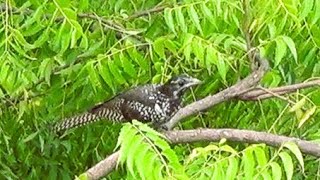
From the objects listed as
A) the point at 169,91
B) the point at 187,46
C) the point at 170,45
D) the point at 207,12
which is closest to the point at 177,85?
the point at 169,91

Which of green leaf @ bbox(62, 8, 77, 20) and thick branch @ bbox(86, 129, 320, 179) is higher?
green leaf @ bbox(62, 8, 77, 20)

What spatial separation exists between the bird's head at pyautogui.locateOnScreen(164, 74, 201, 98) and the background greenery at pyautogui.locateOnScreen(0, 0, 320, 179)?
0.06 metres

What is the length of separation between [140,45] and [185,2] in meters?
0.20

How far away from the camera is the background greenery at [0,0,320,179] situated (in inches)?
114

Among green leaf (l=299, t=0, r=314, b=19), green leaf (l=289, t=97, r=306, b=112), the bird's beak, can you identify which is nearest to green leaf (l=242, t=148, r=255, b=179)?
green leaf (l=289, t=97, r=306, b=112)

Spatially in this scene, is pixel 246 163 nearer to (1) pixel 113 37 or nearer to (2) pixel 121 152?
(2) pixel 121 152

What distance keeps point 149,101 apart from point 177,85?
4.3 inches

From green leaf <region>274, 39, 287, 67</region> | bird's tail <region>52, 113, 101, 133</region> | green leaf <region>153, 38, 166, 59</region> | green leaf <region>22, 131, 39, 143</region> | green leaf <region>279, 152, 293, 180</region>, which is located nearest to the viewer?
green leaf <region>279, 152, 293, 180</region>

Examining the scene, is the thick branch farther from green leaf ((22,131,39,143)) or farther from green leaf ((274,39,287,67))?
green leaf ((22,131,39,143))

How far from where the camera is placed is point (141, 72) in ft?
13.0

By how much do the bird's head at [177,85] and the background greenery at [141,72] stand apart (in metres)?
0.06

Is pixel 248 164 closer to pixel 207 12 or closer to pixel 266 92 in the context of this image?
pixel 266 92

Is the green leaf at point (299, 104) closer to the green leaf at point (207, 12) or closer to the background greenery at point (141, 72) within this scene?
the background greenery at point (141, 72)

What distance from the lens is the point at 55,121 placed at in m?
4.07
